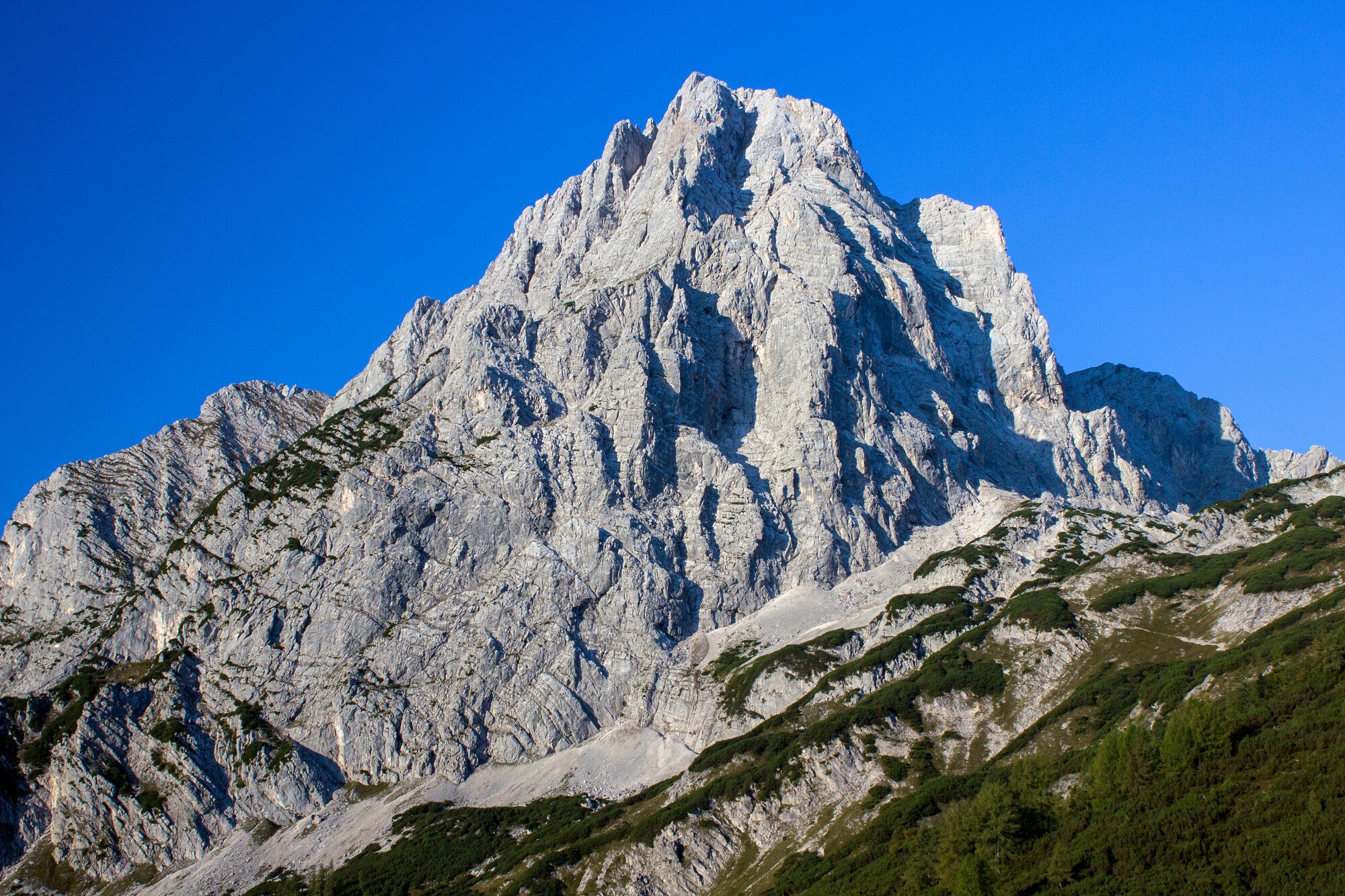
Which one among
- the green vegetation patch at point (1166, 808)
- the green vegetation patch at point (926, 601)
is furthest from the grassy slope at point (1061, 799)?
the green vegetation patch at point (926, 601)

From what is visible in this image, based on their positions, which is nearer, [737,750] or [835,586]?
[737,750]

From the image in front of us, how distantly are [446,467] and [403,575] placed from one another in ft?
71.6

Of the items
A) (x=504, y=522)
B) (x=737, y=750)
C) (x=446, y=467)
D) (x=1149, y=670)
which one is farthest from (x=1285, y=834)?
(x=446, y=467)

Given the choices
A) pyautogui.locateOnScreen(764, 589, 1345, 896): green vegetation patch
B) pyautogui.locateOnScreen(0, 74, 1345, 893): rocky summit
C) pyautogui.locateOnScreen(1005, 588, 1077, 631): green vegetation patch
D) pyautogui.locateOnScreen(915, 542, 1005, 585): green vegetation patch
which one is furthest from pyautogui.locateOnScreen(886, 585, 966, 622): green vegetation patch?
pyautogui.locateOnScreen(764, 589, 1345, 896): green vegetation patch

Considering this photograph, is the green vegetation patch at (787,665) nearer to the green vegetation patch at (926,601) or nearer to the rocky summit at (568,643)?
the rocky summit at (568,643)

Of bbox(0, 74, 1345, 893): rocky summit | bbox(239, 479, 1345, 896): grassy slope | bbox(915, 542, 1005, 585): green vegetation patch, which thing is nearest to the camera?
bbox(239, 479, 1345, 896): grassy slope

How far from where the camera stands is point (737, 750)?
440 feet

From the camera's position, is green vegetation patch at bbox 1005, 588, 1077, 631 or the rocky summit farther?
green vegetation patch at bbox 1005, 588, 1077, 631

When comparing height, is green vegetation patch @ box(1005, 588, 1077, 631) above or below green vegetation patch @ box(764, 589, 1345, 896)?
above

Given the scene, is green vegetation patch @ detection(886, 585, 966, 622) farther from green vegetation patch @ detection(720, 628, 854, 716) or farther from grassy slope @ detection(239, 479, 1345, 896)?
green vegetation patch @ detection(720, 628, 854, 716)

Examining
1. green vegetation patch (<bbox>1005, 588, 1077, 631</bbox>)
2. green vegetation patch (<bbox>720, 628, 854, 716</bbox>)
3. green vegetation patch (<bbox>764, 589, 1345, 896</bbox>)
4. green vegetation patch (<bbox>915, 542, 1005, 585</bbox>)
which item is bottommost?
green vegetation patch (<bbox>764, 589, 1345, 896</bbox>)

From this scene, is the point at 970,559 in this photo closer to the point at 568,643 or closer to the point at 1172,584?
the point at 1172,584

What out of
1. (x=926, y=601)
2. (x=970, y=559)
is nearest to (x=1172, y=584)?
(x=926, y=601)

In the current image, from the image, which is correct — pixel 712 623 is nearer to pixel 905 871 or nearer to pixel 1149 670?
pixel 1149 670
